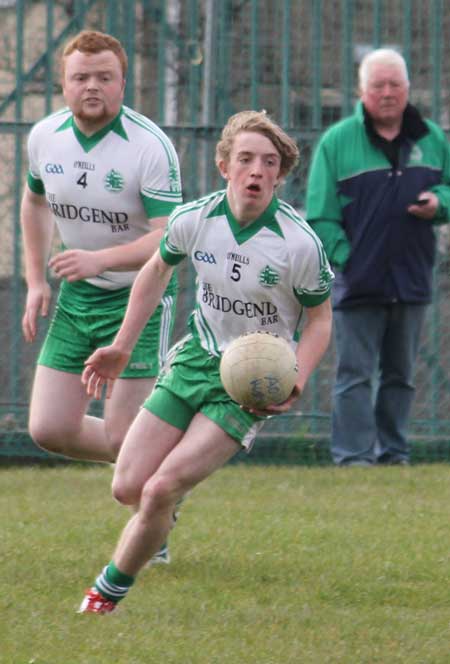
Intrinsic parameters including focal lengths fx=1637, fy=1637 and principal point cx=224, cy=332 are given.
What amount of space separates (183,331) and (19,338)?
44.4 inches

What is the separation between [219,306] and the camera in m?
6.10

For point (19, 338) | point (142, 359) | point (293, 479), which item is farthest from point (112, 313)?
point (19, 338)

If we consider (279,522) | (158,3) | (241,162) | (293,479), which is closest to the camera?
(241,162)

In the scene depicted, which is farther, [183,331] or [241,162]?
[183,331]

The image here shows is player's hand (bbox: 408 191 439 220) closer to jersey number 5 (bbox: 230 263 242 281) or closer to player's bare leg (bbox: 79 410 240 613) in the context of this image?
jersey number 5 (bbox: 230 263 242 281)

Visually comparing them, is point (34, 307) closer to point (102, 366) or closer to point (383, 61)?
point (102, 366)

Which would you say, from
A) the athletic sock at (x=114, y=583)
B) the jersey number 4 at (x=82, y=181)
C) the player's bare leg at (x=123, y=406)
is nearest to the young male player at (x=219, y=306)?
the athletic sock at (x=114, y=583)

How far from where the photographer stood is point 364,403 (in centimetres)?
1023

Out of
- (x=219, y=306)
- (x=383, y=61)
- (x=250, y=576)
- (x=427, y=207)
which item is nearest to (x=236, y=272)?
(x=219, y=306)

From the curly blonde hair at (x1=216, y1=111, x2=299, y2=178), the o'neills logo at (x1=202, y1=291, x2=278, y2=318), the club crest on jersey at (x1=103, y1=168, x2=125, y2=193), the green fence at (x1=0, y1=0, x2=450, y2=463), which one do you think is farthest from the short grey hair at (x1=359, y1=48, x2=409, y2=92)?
the o'neills logo at (x1=202, y1=291, x2=278, y2=318)

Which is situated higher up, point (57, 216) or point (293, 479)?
point (57, 216)

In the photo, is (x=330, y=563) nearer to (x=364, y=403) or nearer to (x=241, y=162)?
(x=241, y=162)

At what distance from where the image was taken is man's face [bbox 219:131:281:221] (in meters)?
5.92

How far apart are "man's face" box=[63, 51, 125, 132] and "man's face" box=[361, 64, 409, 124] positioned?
2996mm
